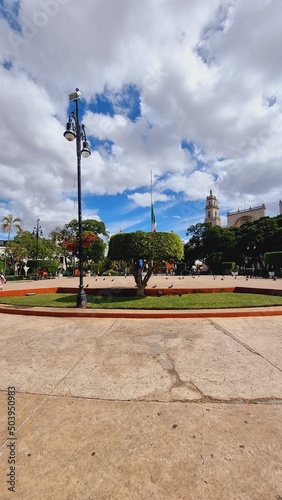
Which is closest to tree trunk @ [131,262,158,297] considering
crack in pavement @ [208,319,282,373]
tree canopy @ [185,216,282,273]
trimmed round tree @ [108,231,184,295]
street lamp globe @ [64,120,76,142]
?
trimmed round tree @ [108,231,184,295]

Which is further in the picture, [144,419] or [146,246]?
[146,246]

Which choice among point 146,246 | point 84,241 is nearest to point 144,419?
point 146,246

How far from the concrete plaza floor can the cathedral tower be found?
368 feet

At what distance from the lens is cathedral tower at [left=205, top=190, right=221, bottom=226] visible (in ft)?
366

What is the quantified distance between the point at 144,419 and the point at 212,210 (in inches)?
4638

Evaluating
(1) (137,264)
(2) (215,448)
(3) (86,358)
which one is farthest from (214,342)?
(1) (137,264)

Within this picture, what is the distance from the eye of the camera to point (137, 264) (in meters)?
10.9

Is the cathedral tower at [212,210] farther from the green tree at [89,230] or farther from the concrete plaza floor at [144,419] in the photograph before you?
the concrete plaza floor at [144,419]

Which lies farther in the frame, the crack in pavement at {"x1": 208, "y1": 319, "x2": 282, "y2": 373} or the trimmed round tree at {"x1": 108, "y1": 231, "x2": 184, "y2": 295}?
the trimmed round tree at {"x1": 108, "y1": 231, "x2": 184, "y2": 295}

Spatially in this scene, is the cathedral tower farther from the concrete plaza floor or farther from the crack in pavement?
the concrete plaza floor

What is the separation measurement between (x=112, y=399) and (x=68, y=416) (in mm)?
545

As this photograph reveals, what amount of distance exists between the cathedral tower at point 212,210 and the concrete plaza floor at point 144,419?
112157mm

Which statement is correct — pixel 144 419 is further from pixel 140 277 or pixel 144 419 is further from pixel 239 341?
pixel 140 277

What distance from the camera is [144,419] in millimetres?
2516
